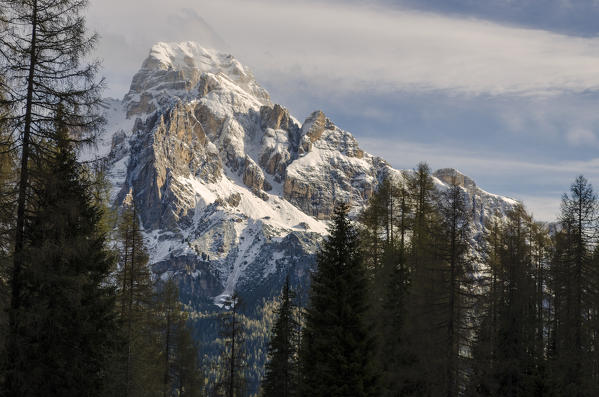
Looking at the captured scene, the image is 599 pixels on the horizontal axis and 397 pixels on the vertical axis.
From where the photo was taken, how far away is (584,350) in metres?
31.5

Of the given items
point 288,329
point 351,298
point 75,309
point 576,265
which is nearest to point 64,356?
point 75,309

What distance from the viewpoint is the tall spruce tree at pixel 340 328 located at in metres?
22.6

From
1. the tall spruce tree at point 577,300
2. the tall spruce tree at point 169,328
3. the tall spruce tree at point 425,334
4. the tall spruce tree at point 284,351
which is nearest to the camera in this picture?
the tall spruce tree at point 425,334

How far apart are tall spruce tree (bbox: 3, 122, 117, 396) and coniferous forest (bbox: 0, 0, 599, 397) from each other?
0.06 m

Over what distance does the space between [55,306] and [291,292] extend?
27159 millimetres

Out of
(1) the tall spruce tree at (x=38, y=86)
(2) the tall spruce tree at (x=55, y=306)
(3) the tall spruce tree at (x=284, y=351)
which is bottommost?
(3) the tall spruce tree at (x=284, y=351)

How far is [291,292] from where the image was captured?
4172cm

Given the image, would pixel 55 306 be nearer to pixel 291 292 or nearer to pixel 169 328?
pixel 291 292

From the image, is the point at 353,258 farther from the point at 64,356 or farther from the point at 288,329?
the point at 288,329

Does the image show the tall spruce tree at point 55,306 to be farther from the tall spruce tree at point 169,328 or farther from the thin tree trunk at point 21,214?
the tall spruce tree at point 169,328

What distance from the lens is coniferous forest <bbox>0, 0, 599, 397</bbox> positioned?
46.4 feet

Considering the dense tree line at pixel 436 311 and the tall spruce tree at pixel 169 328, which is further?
the tall spruce tree at pixel 169 328

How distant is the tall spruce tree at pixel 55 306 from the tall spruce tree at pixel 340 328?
9.29 m

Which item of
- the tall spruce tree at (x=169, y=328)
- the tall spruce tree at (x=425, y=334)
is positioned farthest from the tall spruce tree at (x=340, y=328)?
the tall spruce tree at (x=169, y=328)
